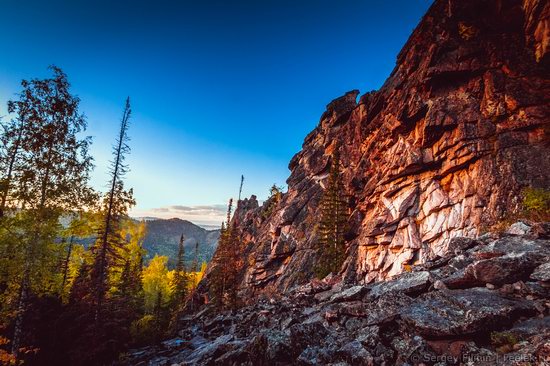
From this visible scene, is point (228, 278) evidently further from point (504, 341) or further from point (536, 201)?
point (504, 341)

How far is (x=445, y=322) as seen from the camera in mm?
7070

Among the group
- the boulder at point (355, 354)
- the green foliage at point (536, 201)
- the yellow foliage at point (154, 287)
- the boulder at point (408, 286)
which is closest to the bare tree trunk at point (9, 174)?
the boulder at point (355, 354)

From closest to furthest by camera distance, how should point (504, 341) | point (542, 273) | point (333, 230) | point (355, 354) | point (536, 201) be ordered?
point (504, 341), point (355, 354), point (542, 273), point (536, 201), point (333, 230)

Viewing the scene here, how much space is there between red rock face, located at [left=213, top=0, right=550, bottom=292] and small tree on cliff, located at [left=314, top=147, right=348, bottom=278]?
1304 mm

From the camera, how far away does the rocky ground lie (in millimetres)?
6254

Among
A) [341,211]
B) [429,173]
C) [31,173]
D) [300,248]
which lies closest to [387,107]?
[429,173]

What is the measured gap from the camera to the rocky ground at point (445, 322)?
246 inches

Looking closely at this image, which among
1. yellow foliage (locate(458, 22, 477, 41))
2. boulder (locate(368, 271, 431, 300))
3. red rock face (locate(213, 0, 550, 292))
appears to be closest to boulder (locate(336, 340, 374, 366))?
boulder (locate(368, 271, 431, 300))

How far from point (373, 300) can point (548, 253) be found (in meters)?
5.96

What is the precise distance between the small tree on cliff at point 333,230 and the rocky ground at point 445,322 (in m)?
21.5

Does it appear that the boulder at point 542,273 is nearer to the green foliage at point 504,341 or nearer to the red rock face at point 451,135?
the green foliage at point 504,341

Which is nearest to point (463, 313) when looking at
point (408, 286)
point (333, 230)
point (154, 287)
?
point (408, 286)

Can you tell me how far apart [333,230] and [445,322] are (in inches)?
1117

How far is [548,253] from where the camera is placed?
29.3 ft
